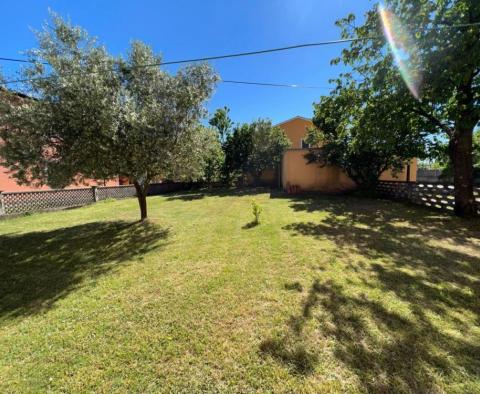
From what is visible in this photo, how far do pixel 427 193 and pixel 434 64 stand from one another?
5.20 metres

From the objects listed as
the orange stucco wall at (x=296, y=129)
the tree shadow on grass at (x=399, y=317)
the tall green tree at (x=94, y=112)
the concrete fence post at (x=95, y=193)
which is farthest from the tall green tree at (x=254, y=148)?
the tree shadow on grass at (x=399, y=317)

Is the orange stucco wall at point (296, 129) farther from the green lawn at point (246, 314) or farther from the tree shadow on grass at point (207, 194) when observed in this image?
the green lawn at point (246, 314)

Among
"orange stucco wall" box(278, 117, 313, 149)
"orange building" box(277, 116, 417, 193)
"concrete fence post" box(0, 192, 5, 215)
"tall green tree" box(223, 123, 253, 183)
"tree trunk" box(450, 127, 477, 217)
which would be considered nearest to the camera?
"tree trunk" box(450, 127, 477, 217)

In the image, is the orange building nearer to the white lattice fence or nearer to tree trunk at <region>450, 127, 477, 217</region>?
tree trunk at <region>450, 127, 477, 217</region>

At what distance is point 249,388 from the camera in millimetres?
1938

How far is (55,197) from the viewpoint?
1120 centimetres

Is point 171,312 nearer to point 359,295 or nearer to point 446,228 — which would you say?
point 359,295

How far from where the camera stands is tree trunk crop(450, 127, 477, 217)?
7218 millimetres

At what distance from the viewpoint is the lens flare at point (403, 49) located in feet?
21.0

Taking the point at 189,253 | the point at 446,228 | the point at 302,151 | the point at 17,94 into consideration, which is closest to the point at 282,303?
the point at 189,253

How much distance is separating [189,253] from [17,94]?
5763 mm

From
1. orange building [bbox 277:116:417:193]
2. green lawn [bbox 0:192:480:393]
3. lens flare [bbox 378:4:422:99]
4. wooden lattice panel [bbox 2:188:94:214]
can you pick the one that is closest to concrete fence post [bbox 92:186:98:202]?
wooden lattice panel [bbox 2:188:94:214]

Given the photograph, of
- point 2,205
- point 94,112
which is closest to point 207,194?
point 2,205

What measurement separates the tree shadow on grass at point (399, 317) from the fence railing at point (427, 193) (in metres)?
3.48
